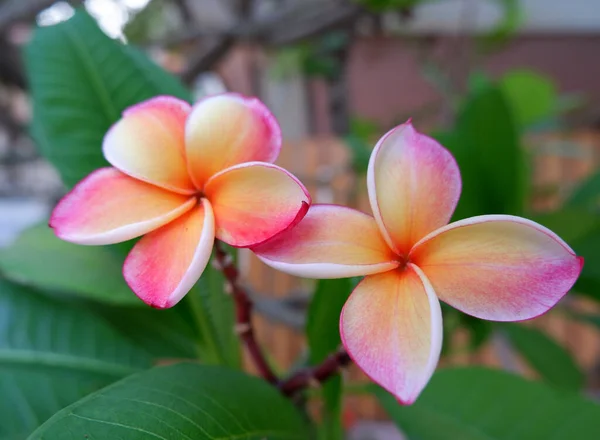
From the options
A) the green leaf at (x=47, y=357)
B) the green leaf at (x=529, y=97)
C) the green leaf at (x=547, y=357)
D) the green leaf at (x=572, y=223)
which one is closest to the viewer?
the green leaf at (x=47, y=357)

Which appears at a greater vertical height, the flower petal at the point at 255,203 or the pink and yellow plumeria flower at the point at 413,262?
the flower petal at the point at 255,203

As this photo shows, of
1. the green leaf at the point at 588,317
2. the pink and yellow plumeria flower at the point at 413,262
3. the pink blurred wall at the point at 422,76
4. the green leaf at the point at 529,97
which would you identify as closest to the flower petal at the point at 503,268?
the pink and yellow plumeria flower at the point at 413,262

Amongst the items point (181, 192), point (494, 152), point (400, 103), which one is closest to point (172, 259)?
point (181, 192)

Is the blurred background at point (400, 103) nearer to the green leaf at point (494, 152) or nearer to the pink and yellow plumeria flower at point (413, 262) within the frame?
the green leaf at point (494, 152)

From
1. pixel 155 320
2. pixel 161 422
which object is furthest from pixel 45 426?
pixel 155 320

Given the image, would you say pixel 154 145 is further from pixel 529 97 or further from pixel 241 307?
pixel 529 97

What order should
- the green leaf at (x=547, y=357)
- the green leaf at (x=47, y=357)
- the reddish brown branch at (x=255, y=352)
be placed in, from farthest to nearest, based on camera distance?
the green leaf at (x=547, y=357), the green leaf at (x=47, y=357), the reddish brown branch at (x=255, y=352)

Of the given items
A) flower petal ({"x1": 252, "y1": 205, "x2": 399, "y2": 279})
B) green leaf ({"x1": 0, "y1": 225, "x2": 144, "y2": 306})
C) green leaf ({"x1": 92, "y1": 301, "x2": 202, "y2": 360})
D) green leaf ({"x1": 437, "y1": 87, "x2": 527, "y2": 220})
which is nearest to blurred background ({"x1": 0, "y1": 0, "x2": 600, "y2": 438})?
green leaf ({"x1": 437, "y1": 87, "x2": 527, "y2": 220})

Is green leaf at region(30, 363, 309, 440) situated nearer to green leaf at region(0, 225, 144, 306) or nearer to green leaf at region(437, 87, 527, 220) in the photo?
green leaf at region(0, 225, 144, 306)
